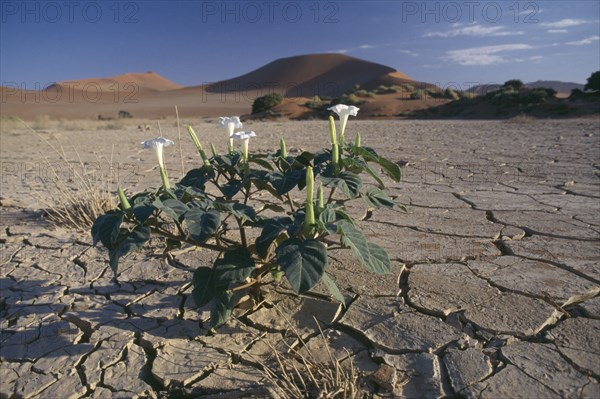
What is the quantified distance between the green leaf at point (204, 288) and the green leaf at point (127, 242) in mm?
340

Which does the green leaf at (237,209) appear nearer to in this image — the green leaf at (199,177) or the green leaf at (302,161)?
the green leaf at (199,177)

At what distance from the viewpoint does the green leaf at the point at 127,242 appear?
4.75 ft

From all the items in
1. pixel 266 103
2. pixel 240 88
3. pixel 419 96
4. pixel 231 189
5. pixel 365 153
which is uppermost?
pixel 240 88

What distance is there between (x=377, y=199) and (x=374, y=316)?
21.9 inches

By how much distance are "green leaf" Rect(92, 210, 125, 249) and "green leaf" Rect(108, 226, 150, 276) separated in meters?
0.03

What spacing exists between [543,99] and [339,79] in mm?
44777

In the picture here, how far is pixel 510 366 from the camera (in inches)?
64.8

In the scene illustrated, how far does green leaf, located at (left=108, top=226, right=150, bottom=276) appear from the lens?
1.45m

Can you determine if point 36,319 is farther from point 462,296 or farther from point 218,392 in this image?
point 462,296

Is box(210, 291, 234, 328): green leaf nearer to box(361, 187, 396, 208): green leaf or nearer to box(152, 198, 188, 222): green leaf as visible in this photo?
box(152, 198, 188, 222): green leaf

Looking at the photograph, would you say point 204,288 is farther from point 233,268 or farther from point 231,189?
point 231,189

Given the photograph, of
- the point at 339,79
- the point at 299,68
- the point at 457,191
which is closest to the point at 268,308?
the point at 457,191

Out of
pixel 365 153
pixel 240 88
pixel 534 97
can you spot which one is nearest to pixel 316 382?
pixel 365 153

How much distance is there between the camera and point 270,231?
1.53 metres
